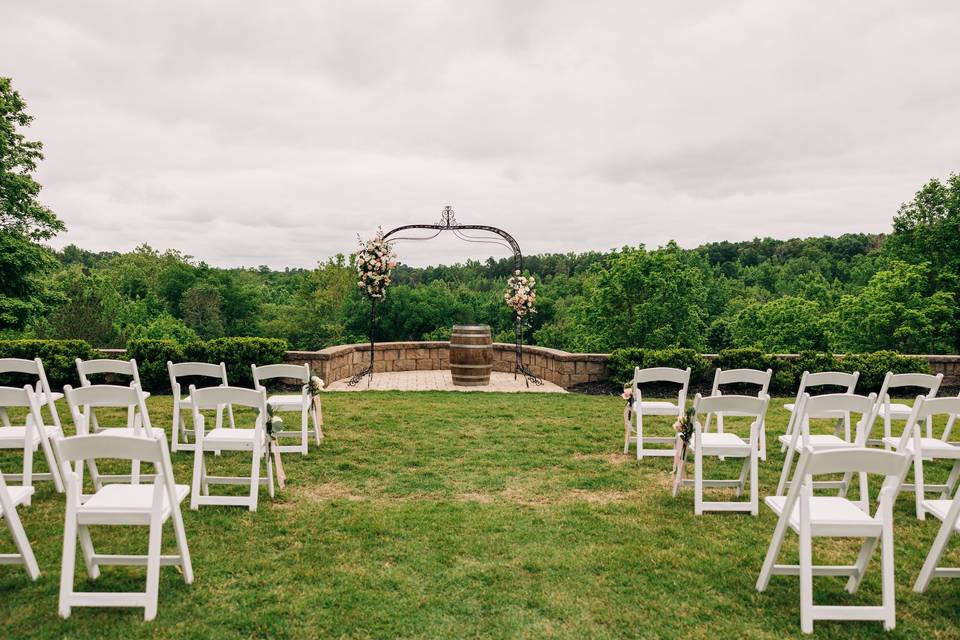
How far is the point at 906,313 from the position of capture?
20.8 meters

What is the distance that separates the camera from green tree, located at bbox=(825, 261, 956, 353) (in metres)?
20.7

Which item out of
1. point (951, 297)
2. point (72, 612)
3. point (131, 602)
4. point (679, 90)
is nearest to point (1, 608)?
point (72, 612)

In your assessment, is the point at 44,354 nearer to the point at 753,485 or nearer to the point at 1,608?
the point at 1,608

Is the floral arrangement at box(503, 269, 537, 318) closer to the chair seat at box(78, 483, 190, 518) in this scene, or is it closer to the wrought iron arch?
the wrought iron arch

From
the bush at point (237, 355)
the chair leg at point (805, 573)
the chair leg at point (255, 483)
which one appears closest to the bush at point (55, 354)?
the bush at point (237, 355)

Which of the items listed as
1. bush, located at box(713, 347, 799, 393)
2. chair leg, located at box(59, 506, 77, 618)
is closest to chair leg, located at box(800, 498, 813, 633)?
chair leg, located at box(59, 506, 77, 618)

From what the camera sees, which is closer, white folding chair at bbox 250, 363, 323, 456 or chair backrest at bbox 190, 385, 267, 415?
chair backrest at bbox 190, 385, 267, 415

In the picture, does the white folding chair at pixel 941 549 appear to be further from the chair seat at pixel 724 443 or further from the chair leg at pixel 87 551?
the chair leg at pixel 87 551

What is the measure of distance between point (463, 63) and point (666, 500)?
10.8 meters

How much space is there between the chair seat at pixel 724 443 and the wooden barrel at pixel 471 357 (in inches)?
272

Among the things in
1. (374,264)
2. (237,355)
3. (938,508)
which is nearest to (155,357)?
(237,355)

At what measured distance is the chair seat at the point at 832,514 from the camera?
3002 mm

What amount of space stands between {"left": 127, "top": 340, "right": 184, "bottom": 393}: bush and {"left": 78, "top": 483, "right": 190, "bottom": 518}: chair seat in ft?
26.0

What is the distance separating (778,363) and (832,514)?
349 inches
